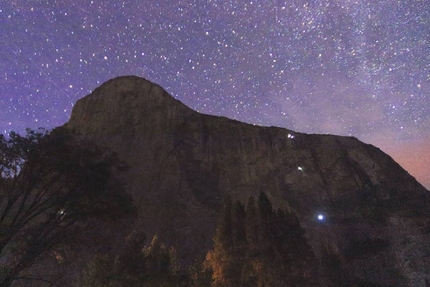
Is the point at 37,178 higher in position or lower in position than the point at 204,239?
lower

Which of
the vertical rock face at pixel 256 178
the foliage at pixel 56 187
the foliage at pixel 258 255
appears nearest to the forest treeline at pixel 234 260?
the foliage at pixel 258 255

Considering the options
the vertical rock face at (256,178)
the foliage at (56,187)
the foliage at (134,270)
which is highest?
the vertical rock face at (256,178)

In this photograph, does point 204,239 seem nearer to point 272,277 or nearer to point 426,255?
point 272,277

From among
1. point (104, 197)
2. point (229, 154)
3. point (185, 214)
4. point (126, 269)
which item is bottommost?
point (126, 269)

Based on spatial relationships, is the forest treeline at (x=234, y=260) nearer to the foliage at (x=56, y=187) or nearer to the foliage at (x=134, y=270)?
the foliage at (x=134, y=270)

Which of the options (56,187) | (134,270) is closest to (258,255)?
(134,270)

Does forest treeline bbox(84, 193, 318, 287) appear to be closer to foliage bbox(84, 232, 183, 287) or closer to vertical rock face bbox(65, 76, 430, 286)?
foliage bbox(84, 232, 183, 287)

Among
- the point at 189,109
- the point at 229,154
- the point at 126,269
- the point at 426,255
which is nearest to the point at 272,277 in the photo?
the point at 126,269
